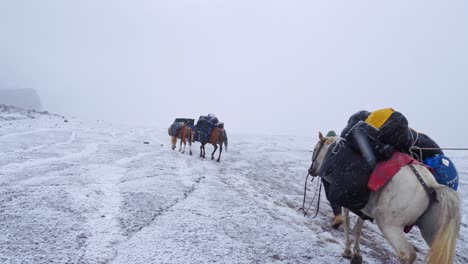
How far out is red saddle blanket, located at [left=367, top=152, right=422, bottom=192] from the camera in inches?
135

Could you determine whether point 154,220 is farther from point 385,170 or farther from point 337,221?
point 385,170

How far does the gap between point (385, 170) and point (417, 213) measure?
0.58m

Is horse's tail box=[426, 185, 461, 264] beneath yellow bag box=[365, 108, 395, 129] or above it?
beneath

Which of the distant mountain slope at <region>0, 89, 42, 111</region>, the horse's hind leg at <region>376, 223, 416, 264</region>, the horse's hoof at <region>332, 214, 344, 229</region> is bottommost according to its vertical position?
the distant mountain slope at <region>0, 89, 42, 111</region>

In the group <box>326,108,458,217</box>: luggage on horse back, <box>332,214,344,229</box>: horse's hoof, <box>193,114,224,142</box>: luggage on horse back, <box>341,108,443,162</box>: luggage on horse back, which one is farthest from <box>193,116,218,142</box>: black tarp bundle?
<box>341,108,443,162</box>: luggage on horse back

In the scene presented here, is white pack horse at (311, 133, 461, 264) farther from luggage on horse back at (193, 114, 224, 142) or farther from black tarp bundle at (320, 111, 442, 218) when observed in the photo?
luggage on horse back at (193, 114, 224, 142)

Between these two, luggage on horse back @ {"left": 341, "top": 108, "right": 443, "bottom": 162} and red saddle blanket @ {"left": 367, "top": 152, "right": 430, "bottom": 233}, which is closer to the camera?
red saddle blanket @ {"left": 367, "top": 152, "right": 430, "bottom": 233}

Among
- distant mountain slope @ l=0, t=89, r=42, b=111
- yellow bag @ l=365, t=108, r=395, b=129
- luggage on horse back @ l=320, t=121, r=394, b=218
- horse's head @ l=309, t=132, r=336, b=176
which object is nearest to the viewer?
luggage on horse back @ l=320, t=121, r=394, b=218

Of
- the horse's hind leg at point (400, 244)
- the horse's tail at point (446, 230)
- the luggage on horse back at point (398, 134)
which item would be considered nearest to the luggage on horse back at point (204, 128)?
the luggage on horse back at point (398, 134)

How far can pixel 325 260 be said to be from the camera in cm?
441

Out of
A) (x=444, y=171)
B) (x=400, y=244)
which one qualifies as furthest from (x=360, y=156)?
(x=444, y=171)

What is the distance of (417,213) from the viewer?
3334mm

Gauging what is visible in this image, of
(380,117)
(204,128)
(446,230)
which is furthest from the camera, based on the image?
(204,128)

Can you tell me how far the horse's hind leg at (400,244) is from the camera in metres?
3.26
